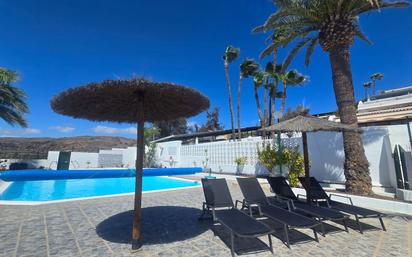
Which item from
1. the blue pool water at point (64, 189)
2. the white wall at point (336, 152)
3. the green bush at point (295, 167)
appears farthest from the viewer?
the blue pool water at point (64, 189)

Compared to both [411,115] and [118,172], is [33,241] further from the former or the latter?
[118,172]

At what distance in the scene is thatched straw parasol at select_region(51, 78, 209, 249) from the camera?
3.64m

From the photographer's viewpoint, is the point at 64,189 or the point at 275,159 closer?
the point at 275,159

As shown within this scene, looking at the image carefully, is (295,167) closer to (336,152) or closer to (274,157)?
(274,157)

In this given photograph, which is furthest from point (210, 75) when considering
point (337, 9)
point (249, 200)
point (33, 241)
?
point (33, 241)

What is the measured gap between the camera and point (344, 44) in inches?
340

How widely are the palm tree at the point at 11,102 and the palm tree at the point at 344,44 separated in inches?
603

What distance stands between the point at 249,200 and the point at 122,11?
489 inches

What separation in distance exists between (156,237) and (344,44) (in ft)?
31.6

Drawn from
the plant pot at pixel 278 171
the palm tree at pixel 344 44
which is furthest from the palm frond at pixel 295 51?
the plant pot at pixel 278 171

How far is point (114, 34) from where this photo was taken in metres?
13.7

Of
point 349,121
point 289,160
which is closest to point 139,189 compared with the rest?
point 349,121

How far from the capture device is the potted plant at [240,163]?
51.1 ft

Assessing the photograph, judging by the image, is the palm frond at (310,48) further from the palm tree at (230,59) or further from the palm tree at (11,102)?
the palm tree at (11,102)
